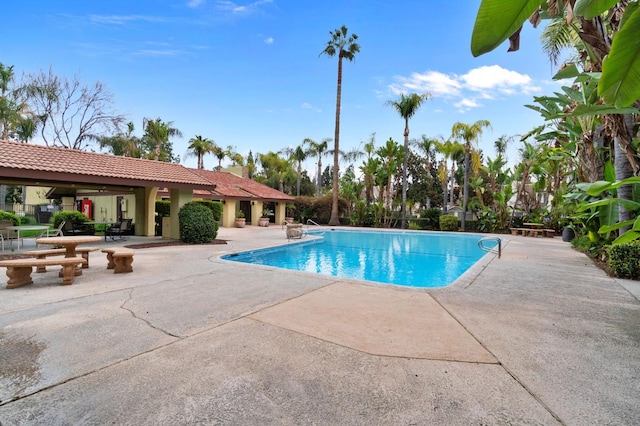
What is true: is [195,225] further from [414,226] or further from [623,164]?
[414,226]

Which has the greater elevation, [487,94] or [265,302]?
[487,94]

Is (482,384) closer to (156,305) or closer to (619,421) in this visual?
(619,421)

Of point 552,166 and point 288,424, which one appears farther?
point 552,166

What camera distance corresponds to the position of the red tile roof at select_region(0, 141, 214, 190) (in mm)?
10258

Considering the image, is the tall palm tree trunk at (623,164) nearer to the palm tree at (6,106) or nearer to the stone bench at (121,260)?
the stone bench at (121,260)

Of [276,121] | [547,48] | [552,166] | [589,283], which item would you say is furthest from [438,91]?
[589,283]

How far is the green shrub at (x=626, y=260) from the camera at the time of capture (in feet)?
23.9

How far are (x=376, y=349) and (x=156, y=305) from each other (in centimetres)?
353

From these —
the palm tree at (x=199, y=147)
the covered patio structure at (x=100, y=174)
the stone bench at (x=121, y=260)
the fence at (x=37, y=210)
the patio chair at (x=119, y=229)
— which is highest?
the palm tree at (x=199, y=147)

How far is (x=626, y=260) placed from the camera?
24.1ft

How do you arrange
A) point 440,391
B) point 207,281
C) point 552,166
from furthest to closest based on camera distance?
1. point 552,166
2. point 207,281
3. point 440,391

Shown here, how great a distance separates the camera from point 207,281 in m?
6.59

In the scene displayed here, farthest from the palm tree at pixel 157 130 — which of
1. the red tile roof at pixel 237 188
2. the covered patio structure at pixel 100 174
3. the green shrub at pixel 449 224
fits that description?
the green shrub at pixel 449 224

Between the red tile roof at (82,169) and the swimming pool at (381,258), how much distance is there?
18.2 feet
